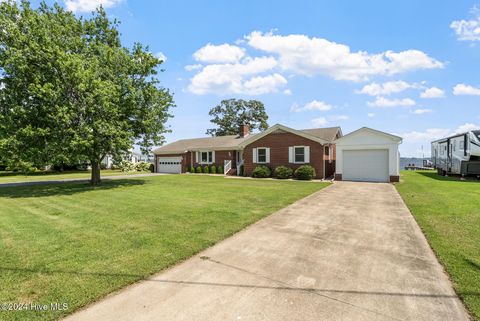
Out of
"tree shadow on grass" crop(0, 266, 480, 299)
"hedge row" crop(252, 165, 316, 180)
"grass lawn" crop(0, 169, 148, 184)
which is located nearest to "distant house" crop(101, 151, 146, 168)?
"grass lawn" crop(0, 169, 148, 184)

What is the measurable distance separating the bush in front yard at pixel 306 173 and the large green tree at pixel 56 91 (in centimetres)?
1236

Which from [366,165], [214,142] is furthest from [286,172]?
[214,142]

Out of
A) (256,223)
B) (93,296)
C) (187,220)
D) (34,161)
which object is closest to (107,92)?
(34,161)

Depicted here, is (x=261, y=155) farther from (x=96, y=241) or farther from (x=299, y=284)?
(x=299, y=284)

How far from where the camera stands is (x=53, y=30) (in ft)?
46.1

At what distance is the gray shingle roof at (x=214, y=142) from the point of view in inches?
927

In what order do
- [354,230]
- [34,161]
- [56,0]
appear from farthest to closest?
1. [56,0]
2. [34,161]
3. [354,230]

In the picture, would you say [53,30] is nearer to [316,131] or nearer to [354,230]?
[354,230]

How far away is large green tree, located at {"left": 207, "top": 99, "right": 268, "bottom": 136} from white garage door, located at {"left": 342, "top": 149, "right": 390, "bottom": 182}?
3173 cm

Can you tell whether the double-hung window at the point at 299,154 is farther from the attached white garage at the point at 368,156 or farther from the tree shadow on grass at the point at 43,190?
the tree shadow on grass at the point at 43,190

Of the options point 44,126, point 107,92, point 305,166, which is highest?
point 107,92

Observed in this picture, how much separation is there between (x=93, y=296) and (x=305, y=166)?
1809 cm

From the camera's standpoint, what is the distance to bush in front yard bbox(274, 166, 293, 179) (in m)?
20.6

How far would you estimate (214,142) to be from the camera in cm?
3000
